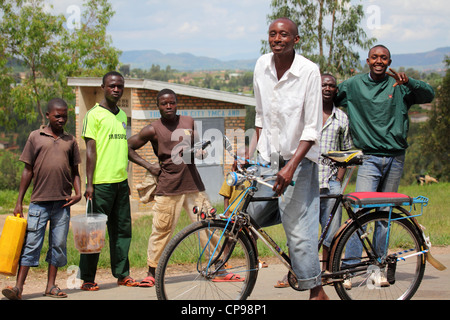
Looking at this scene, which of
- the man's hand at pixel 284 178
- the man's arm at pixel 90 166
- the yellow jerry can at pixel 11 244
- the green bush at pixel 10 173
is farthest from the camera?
the green bush at pixel 10 173

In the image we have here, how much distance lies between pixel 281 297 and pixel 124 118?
231 cm

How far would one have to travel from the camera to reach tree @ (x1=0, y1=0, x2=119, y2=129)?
27.5 metres

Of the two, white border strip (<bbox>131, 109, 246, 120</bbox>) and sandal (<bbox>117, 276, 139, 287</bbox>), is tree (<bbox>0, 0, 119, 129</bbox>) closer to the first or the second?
white border strip (<bbox>131, 109, 246, 120</bbox>)

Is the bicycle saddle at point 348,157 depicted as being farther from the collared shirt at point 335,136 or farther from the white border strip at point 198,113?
the white border strip at point 198,113

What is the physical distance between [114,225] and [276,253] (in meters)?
1.97

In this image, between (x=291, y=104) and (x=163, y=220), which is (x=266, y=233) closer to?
(x=291, y=104)

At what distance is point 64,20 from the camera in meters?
28.4

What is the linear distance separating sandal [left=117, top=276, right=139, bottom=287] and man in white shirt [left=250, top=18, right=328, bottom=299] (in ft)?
6.03

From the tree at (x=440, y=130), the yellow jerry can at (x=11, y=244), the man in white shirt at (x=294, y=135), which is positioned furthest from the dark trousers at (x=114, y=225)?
the tree at (x=440, y=130)

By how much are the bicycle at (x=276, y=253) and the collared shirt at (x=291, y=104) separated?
0.32 meters

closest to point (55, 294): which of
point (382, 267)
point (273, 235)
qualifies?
point (382, 267)

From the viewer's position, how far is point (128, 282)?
5742mm

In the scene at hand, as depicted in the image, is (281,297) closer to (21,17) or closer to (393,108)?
(393,108)

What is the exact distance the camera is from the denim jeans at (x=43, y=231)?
512 centimetres
